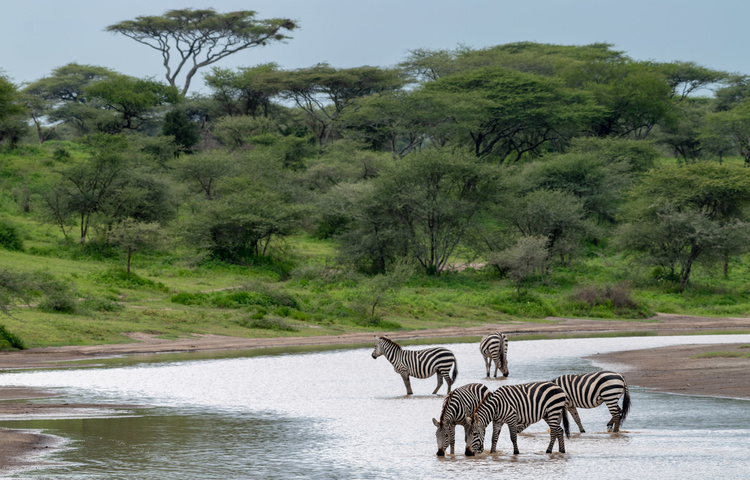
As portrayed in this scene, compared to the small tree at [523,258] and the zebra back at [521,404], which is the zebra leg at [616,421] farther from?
the small tree at [523,258]

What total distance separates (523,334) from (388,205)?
1518cm

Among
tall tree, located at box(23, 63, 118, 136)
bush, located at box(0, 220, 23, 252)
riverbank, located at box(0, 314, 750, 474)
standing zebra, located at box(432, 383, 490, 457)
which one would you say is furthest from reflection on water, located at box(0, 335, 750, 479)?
tall tree, located at box(23, 63, 118, 136)

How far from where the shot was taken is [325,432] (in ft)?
47.2

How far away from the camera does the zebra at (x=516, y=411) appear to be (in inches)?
480

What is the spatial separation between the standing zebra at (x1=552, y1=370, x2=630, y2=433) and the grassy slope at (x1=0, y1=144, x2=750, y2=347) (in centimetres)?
1816

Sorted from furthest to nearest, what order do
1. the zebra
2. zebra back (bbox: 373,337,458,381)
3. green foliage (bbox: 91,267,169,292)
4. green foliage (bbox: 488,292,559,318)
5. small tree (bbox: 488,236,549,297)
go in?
small tree (bbox: 488,236,549,297) < green foliage (bbox: 488,292,559,318) < green foliage (bbox: 91,267,169,292) < zebra back (bbox: 373,337,458,381) < the zebra

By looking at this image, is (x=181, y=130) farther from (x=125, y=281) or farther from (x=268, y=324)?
(x=268, y=324)

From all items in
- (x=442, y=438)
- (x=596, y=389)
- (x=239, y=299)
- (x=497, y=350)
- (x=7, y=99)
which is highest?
(x=7, y=99)

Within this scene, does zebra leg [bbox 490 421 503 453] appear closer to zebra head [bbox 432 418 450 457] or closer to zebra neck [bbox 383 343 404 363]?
zebra head [bbox 432 418 450 457]

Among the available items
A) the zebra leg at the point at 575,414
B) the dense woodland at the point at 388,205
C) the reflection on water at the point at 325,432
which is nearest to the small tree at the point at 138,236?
the dense woodland at the point at 388,205

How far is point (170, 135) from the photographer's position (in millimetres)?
72312

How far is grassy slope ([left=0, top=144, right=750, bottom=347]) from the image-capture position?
102ft

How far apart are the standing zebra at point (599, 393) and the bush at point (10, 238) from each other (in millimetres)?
34968

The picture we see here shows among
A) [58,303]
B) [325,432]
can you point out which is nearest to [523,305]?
[58,303]
